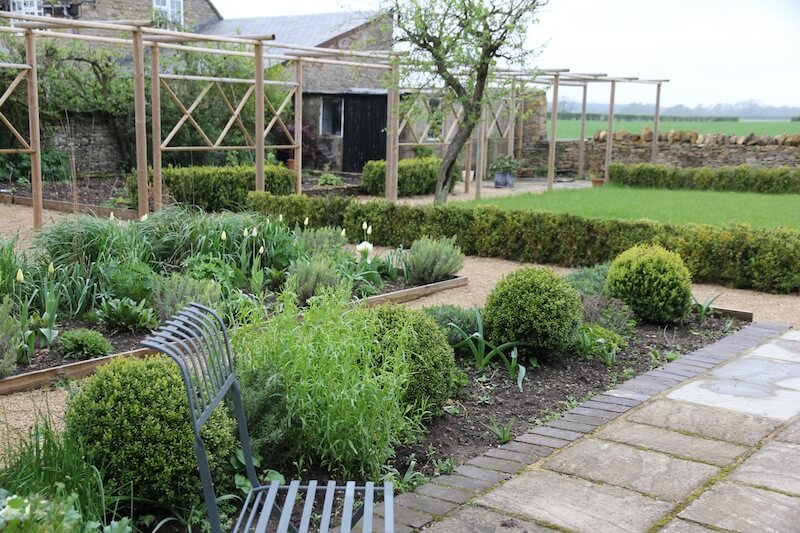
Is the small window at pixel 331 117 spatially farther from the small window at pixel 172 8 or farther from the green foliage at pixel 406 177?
the small window at pixel 172 8

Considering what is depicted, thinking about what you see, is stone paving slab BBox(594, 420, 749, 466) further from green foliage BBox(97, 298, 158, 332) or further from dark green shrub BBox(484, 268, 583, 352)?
green foliage BBox(97, 298, 158, 332)

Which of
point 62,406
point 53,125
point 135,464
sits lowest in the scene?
point 62,406

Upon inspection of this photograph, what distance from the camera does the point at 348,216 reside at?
10.2 meters

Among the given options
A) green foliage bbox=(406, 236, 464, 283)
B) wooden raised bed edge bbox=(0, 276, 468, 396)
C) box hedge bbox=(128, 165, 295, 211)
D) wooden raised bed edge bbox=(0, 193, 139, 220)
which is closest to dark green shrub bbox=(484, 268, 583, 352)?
wooden raised bed edge bbox=(0, 276, 468, 396)

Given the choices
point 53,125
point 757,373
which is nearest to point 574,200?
point 53,125

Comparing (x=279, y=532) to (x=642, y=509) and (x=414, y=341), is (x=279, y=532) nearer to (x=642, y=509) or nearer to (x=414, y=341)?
(x=642, y=509)

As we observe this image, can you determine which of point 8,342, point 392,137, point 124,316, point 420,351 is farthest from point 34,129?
point 420,351

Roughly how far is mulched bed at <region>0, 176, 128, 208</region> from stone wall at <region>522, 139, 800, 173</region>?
1281 cm

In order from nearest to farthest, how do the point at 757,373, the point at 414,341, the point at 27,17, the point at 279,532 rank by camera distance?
the point at 279,532, the point at 414,341, the point at 757,373, the point at 27,17

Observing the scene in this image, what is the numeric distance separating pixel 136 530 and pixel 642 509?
1861 millimetres

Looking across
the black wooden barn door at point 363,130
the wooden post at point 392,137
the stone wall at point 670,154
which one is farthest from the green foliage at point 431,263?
the stone wall at point 670,154

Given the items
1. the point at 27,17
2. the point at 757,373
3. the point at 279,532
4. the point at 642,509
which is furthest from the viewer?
the point at 27,17

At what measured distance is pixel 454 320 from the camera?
543 cm

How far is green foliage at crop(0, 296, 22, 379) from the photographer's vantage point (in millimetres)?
4477
